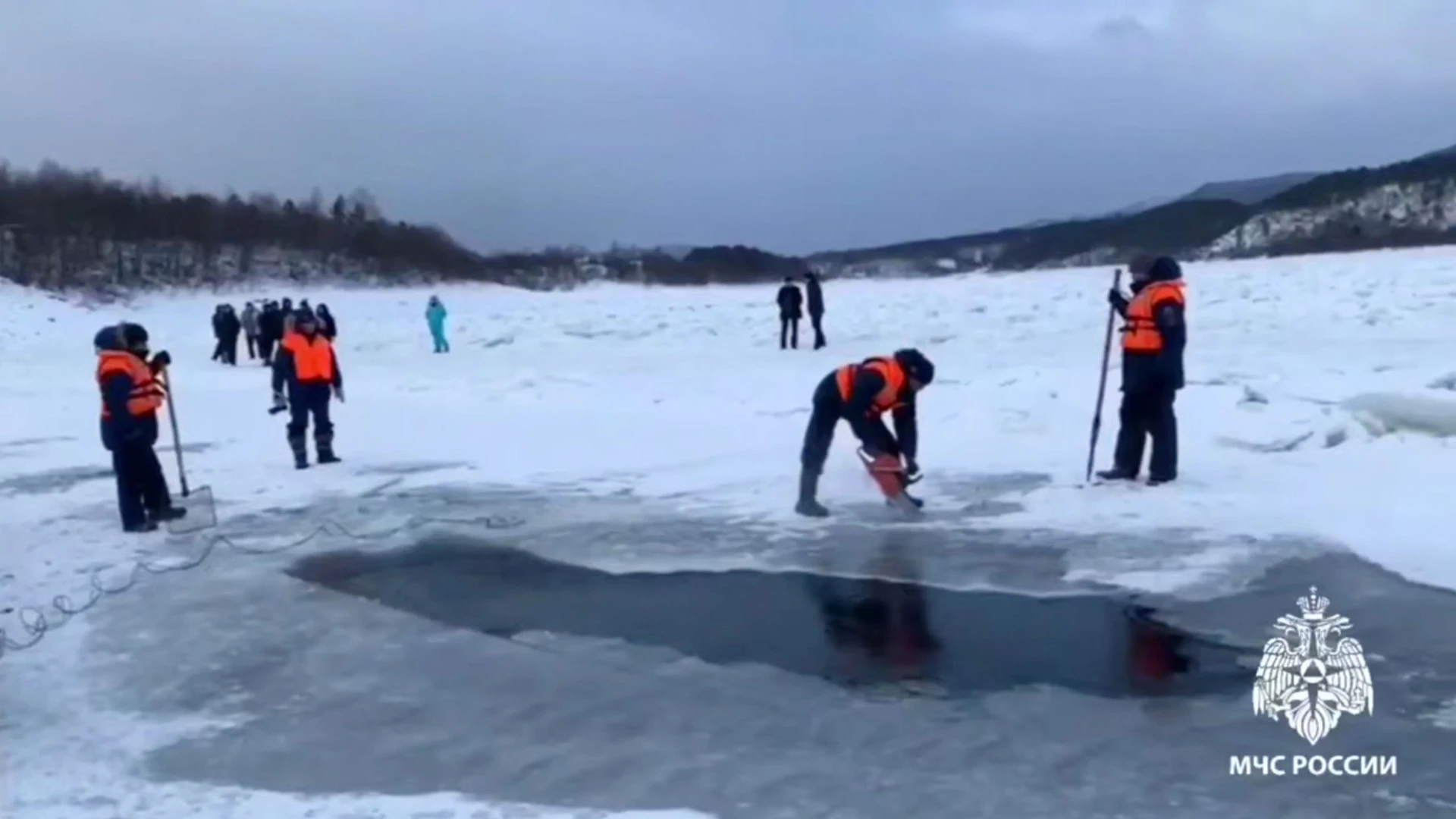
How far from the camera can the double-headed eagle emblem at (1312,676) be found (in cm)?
573

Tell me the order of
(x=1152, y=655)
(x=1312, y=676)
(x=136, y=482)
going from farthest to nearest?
(x=136, y=482) < (x=1152, y=655) < (x=1312, y=676)

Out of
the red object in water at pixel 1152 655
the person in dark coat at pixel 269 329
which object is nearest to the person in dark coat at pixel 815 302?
the person in dark coat at pixel 269 329

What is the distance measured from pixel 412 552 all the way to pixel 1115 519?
185 inches

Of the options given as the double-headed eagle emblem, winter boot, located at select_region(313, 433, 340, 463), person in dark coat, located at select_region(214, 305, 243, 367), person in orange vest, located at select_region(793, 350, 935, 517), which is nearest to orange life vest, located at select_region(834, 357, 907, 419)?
person in orange vest, located at select_region(793, 350, 935, 517)

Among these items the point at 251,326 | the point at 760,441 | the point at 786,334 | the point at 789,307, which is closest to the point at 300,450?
the point at 760,441

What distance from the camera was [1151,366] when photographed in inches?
421

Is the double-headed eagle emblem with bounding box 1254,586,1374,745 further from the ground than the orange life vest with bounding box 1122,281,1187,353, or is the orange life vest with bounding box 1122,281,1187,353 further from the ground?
the orange life vest with bounding box 1122,281,1187,353

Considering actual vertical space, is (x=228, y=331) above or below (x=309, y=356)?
below

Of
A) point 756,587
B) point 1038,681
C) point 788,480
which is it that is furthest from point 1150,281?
point 1038,681

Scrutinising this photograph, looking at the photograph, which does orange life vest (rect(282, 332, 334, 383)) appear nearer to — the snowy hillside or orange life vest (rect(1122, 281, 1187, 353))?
orange life vest (rect(1122, 281, 1187, 353))

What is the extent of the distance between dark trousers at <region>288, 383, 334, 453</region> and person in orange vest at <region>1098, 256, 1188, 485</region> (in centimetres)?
736

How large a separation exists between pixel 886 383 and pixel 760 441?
462 cm

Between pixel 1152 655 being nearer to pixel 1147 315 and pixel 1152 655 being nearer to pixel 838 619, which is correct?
pixel 838 619

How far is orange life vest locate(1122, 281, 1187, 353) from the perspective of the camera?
419 inches
